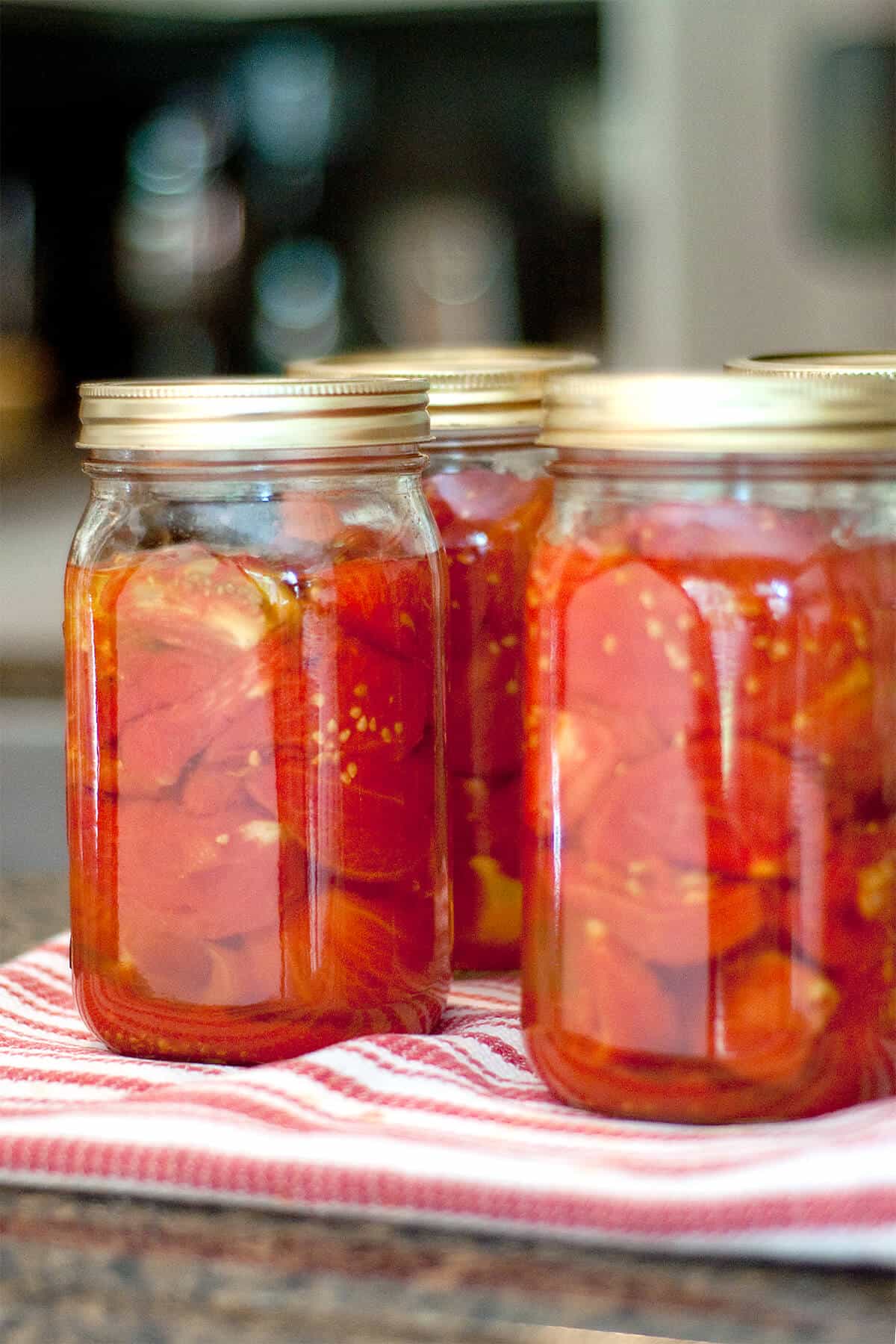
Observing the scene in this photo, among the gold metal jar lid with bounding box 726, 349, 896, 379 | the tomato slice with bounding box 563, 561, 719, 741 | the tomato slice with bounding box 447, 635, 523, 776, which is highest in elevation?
the gold metal jar lid with bounding box 726, 349, 896, 379

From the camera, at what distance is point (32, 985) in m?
0.73

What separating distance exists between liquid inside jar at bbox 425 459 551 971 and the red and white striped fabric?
0.36 ft

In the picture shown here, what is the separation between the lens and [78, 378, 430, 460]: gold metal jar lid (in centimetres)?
57

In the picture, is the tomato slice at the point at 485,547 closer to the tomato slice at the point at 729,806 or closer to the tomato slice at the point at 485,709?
the tomato slice at the point at 485,709

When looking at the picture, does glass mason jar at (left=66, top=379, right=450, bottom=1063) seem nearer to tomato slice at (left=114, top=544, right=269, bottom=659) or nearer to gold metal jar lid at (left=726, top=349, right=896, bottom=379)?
tomato slice at (left=114, top=544, right=269, bottom=659)

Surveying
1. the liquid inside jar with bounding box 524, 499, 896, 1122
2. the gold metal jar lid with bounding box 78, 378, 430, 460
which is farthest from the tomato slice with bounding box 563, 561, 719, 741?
the gold metal jar lid with bounding box 78, 378, 430, 460

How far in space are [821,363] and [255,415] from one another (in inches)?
9.9

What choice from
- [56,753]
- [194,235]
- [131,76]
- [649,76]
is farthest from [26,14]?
[56,753]

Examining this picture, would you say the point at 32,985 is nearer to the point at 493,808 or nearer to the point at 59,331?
the point at 493,808

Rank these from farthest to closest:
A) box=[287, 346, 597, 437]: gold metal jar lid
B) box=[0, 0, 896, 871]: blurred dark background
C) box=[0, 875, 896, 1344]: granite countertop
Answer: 1. box=[0, 0, 896, 871]: blurred dark background
2. box=[287, 346, 597, 437]: gold metal jar lid
3. box=[0, 875, 896, 1344]: granite countertop

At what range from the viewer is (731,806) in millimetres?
524

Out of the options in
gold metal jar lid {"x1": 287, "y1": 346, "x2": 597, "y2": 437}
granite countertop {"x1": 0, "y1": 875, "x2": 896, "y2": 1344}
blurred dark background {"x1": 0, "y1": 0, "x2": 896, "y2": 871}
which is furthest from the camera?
blurred dark background {"x1": 0, "y1": 0, "x2": 896, "y2": 871}

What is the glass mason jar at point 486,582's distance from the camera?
2.31ft

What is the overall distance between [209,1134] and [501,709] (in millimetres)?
248
